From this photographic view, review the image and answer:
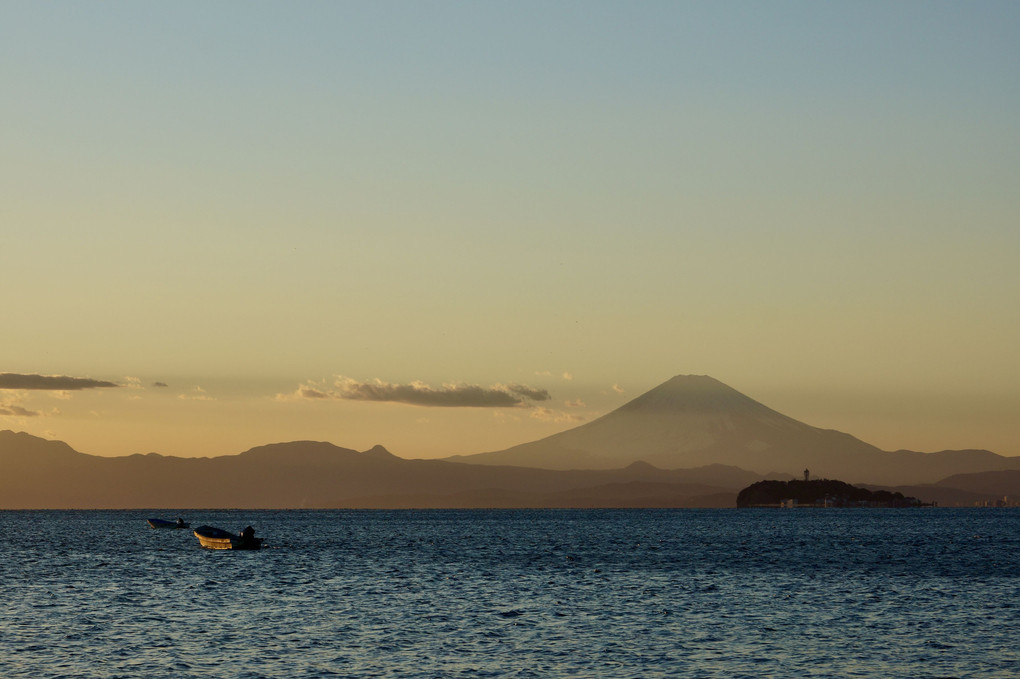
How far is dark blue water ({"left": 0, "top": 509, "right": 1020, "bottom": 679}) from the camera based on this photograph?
53.5 metres

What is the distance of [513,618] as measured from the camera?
2768 inches

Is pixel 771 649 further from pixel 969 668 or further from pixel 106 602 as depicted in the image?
pixel 106 602

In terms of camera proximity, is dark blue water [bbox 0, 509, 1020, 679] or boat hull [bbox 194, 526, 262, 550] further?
boat hull [bbox 194, 526, 262, 550]

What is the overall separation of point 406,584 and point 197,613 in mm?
23610

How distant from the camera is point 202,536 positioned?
156625 millimetres

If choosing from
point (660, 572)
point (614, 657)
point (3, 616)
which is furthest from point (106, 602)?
point (660, 572)

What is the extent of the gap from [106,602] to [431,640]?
30001 millimetres

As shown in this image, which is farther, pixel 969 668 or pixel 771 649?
pixel 771 649

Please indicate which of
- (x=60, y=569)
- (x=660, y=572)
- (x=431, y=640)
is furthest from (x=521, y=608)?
(x=60, y=569)

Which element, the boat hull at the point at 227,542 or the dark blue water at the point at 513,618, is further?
the boat hull at the point at 227,542

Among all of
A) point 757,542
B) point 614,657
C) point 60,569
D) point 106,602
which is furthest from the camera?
point 757,542

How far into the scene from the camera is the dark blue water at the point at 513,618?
176 ft

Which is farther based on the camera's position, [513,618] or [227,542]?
[227,542]

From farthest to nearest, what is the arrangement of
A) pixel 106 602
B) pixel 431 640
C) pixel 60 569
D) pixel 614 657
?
pixel 60 569 → pixel 106 602 → pixel 431 640 → pixel 614 657
